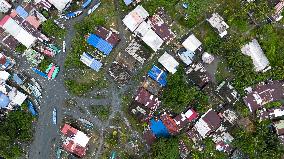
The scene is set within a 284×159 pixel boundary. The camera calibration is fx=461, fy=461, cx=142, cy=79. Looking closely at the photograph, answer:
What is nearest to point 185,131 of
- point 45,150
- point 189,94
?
point 189,94

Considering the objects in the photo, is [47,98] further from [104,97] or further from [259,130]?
[259,130]

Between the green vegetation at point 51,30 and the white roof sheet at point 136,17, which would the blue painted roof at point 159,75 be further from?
the green vegetation at point 51,30

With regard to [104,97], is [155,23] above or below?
above

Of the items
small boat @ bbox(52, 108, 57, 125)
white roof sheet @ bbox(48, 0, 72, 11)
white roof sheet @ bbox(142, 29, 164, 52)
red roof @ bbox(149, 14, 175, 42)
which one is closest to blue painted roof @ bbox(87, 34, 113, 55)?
white roof sheet @ bbox(142, 29, 164, 52)

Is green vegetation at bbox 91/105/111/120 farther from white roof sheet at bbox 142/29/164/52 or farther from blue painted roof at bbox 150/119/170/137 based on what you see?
white roof sheet at bbox 142/29/164/52

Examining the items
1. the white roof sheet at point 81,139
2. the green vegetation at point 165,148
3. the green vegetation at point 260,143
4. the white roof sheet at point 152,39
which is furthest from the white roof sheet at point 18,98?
the green vegetation at point 260,143

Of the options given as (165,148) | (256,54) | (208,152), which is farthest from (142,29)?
(208,152)
